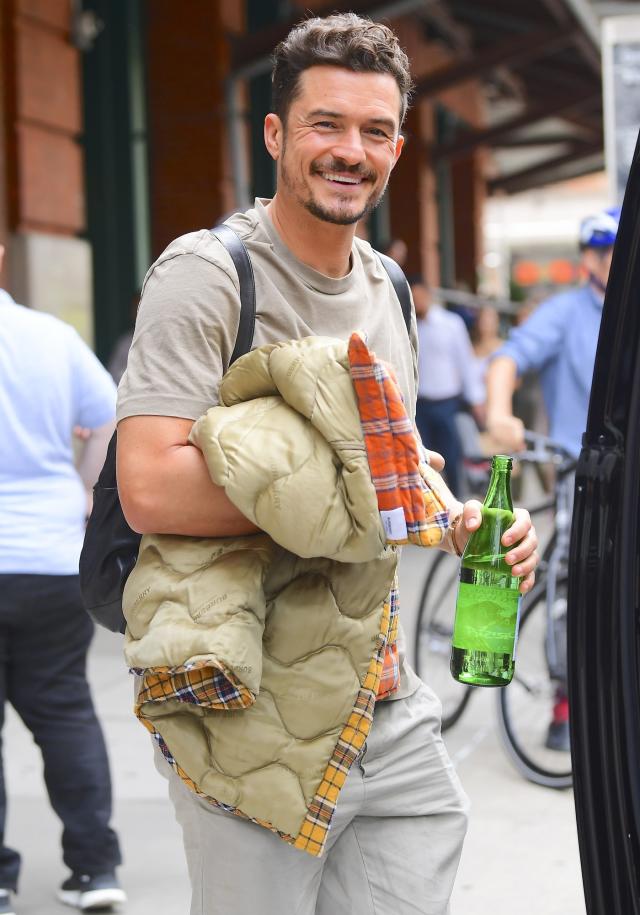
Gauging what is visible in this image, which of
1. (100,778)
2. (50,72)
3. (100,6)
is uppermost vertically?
(100,6)

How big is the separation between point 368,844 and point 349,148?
106 cm

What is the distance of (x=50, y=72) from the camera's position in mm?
8703

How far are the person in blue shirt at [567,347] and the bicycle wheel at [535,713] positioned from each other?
55 mm

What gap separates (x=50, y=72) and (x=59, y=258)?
1093mm

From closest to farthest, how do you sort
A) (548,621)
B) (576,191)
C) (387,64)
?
(387,64), (548,621), (576,191)

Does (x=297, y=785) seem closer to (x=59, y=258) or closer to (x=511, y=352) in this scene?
(x=511, y=352)

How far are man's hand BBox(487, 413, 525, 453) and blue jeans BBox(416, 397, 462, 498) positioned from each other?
6.09m

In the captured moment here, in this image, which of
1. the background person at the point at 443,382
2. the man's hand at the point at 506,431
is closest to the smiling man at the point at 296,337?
the man's hand at the point at 506,431

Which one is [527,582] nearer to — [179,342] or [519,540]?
[519,540]

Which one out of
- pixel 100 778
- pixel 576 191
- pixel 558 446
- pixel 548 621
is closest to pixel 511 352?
pixel 558 446

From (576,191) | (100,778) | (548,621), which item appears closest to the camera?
(100,778)

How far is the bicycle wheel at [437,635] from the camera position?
594cm

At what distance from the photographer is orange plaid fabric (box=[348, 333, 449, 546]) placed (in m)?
1.93

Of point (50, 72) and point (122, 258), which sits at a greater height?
point (50, 72)
